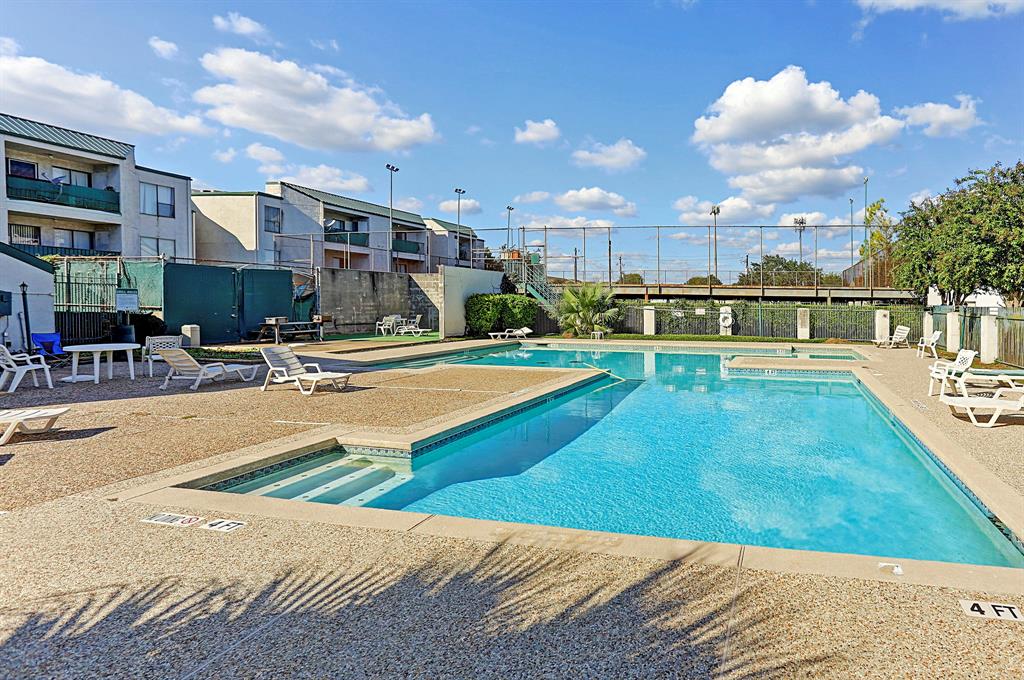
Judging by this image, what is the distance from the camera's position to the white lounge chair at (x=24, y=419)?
7.03 metres

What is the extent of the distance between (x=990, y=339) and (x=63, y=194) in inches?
1229

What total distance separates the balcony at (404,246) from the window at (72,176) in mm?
18116

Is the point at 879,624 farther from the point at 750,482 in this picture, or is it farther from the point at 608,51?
the point at 608,51

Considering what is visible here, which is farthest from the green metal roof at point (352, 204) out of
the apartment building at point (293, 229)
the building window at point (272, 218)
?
the building window at point (272, 218)

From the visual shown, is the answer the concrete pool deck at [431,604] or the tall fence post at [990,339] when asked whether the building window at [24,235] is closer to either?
the concrete pool deck at [431,604]

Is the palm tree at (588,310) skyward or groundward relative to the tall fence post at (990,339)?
skyward

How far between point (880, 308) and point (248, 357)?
2215cm

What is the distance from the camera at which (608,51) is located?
17859mm

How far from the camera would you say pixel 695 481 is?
7.43 meters

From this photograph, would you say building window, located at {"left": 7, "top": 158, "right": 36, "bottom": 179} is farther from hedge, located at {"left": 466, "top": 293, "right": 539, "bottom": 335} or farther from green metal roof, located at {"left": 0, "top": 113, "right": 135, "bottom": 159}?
hedge, located at {"left": 466, "top": 293, "right": 539, "bottom": 335}

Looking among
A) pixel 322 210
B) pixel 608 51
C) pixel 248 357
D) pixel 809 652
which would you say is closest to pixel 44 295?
pixel 248 357

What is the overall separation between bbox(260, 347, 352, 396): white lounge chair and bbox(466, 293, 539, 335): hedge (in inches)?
592

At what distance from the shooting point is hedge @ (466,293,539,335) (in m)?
27.0

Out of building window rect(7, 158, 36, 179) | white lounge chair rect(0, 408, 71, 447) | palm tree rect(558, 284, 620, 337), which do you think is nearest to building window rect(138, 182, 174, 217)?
building window rect(7, 158, 36, 179)
